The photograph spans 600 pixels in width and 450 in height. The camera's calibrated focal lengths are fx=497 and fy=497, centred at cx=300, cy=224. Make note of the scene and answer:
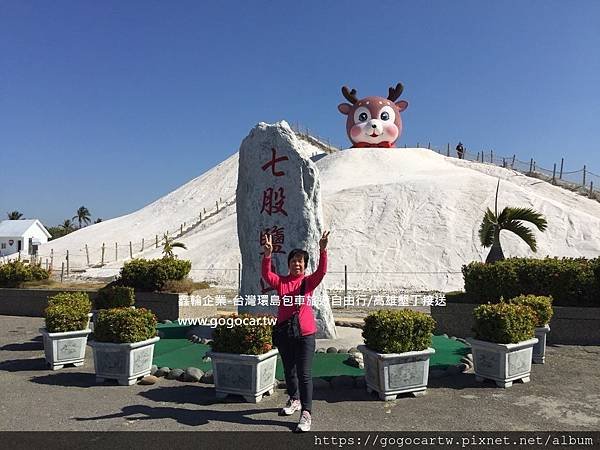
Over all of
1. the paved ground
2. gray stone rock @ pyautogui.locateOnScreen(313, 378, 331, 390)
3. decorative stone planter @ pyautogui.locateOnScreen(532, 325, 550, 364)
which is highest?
decorative stone planter @ pyautogui.locateOnScreen(532, 325, 550, 364)

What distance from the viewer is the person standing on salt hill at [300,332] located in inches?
244

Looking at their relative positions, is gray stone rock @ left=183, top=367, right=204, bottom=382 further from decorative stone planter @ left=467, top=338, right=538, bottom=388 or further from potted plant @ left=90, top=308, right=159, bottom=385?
decorative stone planter @ left=467, top=338, right=538, bottom=388

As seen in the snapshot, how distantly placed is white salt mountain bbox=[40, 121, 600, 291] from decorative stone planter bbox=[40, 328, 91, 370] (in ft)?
34.1

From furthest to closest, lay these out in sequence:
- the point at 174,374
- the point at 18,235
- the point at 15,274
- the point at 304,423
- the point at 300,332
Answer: the point at 18,235 → the point at 15,274 → the point at 174,374 → the point at 300,332 → the point at 304,423

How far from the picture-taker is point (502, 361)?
8039 mm

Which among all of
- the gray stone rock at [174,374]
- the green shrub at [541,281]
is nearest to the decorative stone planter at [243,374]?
the gray stone rock at [174,374]

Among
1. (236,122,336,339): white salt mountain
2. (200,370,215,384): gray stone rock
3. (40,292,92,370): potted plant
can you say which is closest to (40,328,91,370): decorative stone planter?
(40,292,92,370): potted plant

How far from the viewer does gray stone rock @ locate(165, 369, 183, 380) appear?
8570 mm

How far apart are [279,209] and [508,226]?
7.13m

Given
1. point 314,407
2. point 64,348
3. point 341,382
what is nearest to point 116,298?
point 64,348

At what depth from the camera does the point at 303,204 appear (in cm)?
1127

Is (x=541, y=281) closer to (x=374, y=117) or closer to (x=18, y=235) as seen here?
(x=374, y=117)

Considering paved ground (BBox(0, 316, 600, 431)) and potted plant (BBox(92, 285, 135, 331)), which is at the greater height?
potted plant (BBox(92, 285, 135, 331))

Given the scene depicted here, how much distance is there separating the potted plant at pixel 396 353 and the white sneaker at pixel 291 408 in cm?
143
